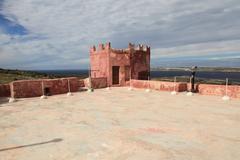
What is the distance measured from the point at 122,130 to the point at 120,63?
12.8 metres

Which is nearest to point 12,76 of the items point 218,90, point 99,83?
point 99,83

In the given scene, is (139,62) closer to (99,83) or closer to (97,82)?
(99,83)

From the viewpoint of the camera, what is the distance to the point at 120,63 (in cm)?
2047

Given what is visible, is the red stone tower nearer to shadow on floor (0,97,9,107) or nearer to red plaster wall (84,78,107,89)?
red plaster wall (84,78,107,89)

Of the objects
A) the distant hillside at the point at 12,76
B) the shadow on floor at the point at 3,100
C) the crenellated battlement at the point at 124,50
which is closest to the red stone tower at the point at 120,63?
the crenellated battlement at the point at 124,50

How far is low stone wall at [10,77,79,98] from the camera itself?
49.7 feet

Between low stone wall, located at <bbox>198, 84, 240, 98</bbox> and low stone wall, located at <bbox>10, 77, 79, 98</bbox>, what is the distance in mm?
8965

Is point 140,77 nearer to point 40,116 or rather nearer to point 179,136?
point 40,116

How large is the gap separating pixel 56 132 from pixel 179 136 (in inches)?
A: 154

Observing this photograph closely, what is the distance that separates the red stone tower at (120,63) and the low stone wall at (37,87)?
12.6ft

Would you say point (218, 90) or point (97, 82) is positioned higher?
point (97, 82)

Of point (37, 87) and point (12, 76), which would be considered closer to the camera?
point (37, 87)

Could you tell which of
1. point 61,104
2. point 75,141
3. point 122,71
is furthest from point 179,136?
point 122,71

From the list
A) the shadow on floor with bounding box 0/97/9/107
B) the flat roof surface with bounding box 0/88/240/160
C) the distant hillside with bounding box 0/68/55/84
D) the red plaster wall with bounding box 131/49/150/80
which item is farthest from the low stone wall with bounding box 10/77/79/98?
the distant hillside with bounding box 0/68/55/84
